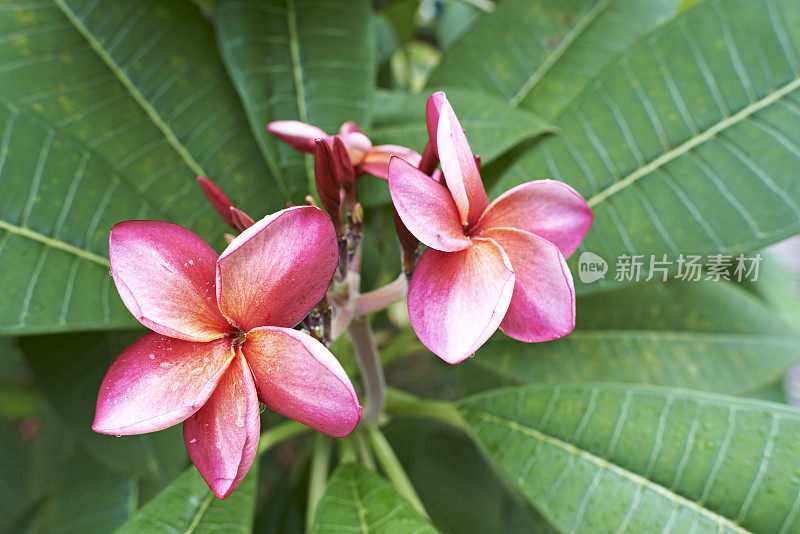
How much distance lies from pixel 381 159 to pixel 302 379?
0.99 ft

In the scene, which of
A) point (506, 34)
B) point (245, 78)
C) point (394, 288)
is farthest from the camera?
point (506, 34)

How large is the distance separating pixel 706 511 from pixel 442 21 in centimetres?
134

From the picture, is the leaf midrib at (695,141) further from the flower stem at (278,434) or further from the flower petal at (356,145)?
the flower stem at (278,434)

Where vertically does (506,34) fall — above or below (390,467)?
above

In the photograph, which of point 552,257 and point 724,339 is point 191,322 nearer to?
point 552,257

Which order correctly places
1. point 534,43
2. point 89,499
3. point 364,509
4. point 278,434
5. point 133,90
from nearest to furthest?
1. point 364,509
2. point 133,90
3. point 278,434
4. point 534,43
5. point 89,499

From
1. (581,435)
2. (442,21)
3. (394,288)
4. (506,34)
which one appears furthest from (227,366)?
(442,21)

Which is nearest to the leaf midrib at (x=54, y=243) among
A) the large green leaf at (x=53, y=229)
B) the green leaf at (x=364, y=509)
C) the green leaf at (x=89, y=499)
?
the large green leaf at (x=53, y=229)

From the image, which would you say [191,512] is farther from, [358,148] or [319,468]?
[358,148]

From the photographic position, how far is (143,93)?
0.89 metres

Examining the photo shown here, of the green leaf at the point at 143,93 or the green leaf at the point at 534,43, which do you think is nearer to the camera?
the green leaf at the point at 143,93

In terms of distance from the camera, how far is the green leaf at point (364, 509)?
0.73m

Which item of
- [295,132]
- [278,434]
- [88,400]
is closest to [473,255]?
[295,132]

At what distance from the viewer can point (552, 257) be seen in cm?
51
